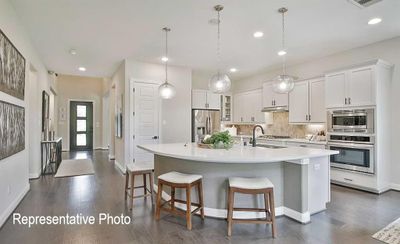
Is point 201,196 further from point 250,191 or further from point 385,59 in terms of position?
point 385,59

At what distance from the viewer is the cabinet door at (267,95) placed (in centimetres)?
616

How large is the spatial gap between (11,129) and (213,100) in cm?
496

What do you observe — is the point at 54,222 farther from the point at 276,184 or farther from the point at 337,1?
the point at 337,1

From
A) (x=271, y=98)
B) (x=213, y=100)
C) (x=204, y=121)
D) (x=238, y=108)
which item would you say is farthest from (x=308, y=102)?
(x=204, y=121)

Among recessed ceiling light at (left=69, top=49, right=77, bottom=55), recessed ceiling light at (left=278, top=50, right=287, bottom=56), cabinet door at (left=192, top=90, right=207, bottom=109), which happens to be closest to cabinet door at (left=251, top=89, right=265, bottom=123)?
cabinet door at (left=192, top=90, right=207, bottom=109)

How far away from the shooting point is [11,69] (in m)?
3.05

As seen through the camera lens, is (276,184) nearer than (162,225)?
No

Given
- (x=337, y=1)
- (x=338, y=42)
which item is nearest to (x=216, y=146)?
(x=337, y=1)

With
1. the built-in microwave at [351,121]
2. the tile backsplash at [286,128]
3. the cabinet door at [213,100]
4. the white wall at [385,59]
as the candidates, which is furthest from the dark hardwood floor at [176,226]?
the cabinet door at [213,100]

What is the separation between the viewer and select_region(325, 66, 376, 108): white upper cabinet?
405 cm

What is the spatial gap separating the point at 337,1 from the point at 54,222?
180 inches

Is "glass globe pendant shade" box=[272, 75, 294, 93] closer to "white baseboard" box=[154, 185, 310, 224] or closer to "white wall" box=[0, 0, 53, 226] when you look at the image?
"white baseboard" box=[154, 185, 310, 224]

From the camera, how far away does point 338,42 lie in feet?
14.2

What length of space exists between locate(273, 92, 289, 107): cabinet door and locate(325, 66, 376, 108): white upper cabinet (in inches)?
45.2
